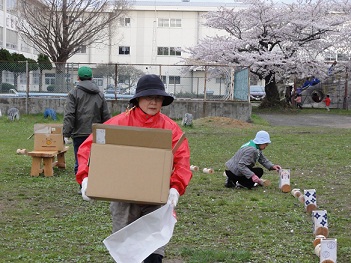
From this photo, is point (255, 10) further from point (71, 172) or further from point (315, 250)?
point (315, 250)

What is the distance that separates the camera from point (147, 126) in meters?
4.69

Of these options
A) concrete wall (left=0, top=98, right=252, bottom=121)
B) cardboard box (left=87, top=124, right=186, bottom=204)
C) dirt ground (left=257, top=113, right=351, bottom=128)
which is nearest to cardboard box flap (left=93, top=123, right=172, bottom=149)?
cardboard box (left=87, top=124, right=186, bottom=204)

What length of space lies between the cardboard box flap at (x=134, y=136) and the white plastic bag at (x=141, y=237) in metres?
0.41

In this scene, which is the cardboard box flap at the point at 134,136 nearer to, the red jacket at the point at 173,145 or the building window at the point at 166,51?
the red jacket at the point at 173,145

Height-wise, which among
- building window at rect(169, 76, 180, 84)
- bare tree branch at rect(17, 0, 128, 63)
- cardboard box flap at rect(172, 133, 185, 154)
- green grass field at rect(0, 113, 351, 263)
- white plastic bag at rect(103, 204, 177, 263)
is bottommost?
green grass field at rect(0, 113, 351, 263)

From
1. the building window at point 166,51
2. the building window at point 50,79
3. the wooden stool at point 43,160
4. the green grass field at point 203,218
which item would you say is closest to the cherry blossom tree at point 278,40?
the building window at point 50,79

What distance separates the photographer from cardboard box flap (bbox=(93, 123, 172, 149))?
4.29 metres

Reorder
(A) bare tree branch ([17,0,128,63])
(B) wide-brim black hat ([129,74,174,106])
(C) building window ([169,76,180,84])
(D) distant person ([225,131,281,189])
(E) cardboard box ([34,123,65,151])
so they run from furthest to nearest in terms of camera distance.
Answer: (A) bare tree branch ([17,0,128,63]) → (C) building window ([169,76,180,84]) → (E) cardboard box ([34,123,65,151]) → (D) distant person ([225,131,281,189]) → (B) wide-brim black hat ([129,74,174,106])

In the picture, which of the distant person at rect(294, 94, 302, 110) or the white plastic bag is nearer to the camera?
the white plastic bag

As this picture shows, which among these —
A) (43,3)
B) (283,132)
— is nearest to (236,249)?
(283,132)

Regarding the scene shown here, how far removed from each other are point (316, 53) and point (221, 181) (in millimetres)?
27489

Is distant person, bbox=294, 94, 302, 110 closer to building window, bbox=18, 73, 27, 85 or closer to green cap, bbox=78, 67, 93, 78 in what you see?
building window, bbox=18, 73, 27, 85

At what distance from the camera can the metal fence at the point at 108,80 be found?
2684cm

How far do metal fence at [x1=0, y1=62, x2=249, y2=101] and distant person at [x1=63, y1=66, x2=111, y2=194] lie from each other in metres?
17.0
